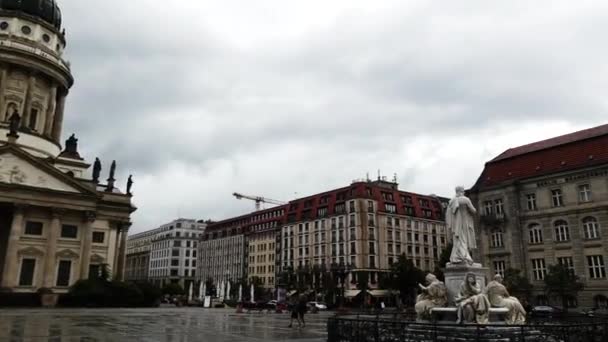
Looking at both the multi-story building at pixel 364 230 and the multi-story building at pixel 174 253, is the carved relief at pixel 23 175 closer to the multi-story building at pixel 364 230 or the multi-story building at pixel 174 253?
the multi-story building at pixel 364 230

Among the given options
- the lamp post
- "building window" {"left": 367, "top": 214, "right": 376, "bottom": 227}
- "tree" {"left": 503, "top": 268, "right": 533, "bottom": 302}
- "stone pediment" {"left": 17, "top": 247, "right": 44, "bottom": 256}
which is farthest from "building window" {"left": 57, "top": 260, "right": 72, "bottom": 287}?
"building window" {"left": 367, "top": 214, "right": 376, "bottom": 227}

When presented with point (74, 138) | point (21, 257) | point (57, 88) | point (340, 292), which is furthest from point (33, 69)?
point (340, 292)

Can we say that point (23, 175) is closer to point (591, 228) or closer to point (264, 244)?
point (591, 228)

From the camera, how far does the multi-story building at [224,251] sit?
4510 inches

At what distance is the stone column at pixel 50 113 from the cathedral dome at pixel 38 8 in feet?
37.9

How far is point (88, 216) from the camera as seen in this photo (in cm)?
5625

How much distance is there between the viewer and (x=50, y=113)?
66000 millimetres

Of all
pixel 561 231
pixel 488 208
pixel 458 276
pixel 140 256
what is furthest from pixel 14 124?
pixel 140 256

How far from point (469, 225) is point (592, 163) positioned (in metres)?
34.5

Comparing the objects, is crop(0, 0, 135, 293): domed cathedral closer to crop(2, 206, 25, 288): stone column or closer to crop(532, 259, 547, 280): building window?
crop(2, 206, 25, 288): stone column

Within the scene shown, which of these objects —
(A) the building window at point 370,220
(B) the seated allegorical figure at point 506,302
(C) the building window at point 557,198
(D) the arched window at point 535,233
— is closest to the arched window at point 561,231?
(D) the arched window at point 535,233

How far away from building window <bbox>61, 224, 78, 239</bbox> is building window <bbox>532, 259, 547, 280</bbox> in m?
52.3

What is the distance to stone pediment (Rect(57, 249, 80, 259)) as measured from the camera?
5497 cm

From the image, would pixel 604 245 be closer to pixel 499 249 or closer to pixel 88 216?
pixel 499 249
